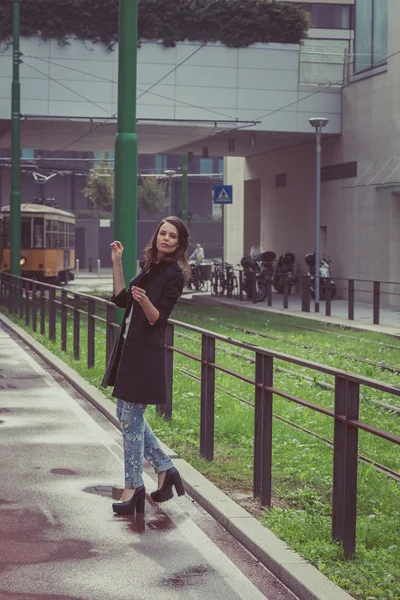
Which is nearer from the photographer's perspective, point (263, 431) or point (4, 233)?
point (263, 431)

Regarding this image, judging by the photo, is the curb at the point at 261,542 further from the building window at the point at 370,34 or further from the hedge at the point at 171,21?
the hedge at the point at 171,21

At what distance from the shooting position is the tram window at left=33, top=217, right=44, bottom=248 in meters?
42.6

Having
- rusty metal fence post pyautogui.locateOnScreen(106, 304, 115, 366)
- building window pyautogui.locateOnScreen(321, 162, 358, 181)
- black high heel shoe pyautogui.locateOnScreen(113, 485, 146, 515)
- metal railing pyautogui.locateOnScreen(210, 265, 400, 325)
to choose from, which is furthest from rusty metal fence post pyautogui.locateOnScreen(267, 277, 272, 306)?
black high heel shoe pyautogui.locateOnScreen(113, 485, 146, 515)

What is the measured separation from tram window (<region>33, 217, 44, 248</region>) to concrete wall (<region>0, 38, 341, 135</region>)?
9.68 meters

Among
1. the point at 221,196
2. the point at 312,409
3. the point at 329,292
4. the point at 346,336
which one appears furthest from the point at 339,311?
the point at 312,409

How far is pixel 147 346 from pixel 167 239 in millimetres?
639

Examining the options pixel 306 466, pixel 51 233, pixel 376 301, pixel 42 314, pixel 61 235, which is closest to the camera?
pixel 306 466

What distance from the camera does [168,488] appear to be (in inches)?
301

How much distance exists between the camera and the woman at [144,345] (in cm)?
730

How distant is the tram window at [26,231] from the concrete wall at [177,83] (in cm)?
946

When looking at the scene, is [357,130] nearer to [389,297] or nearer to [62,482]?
[389,297]

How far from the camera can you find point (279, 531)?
676 cm

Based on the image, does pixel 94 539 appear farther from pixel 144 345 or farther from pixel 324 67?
pixel 324 67

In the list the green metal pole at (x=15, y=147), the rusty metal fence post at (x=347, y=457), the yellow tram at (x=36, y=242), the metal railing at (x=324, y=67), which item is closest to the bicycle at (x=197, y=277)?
the yellow tram at (x=36, y=242)
